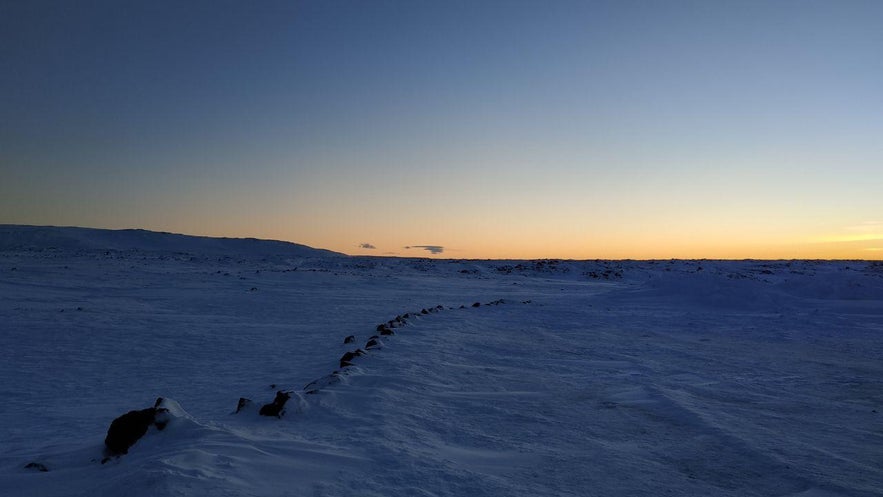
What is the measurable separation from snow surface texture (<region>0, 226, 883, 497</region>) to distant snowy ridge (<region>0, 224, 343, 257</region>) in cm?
3579

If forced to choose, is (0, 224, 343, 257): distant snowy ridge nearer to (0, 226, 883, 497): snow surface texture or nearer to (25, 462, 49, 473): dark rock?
(0, 226, 883, 497): snow surface texture

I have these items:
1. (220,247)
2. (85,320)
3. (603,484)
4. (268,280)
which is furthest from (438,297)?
(220,247)

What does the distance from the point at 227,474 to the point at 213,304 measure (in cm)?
987

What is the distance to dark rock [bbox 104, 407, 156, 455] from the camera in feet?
9.71

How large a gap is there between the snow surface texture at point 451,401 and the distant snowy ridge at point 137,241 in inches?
1409

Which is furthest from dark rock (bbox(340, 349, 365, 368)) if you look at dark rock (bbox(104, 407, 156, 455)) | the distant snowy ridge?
the distant snowy ridge

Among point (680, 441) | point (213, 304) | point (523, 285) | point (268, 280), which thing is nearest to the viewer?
point (680, 441)

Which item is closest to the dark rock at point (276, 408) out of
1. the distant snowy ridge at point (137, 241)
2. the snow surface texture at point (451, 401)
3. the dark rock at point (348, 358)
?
the snow surface texture at point (451, 401)

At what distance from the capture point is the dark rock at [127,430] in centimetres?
296

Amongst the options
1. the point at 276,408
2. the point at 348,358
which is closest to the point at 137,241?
the point at 348,358

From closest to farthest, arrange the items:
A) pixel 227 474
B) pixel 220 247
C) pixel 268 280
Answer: pixel 227 474, pixel 268 280, pixel 220 247

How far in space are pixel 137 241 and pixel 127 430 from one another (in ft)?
169

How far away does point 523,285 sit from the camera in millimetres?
21625

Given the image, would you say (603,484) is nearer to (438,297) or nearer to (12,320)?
(12,320)
